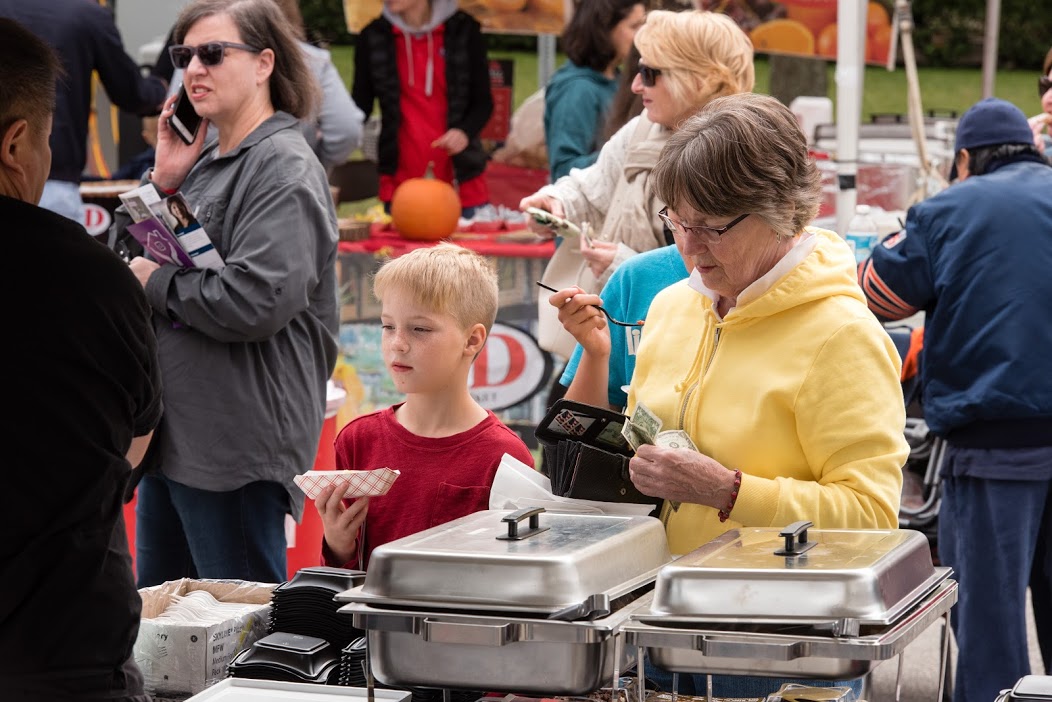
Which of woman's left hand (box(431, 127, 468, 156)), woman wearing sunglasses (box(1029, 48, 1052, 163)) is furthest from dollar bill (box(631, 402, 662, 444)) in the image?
woman's left hand (box(431, 127, 468, 156))

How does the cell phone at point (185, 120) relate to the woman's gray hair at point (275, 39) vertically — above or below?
below

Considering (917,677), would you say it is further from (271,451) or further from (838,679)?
(838,679)

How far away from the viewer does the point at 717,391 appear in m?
2.41

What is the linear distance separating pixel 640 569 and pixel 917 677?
325cm

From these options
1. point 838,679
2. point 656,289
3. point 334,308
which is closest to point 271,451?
point 334,308

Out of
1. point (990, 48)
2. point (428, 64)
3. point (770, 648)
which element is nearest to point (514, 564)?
point (770, 648)

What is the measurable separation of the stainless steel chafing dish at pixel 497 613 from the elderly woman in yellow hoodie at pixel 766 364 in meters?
0.36

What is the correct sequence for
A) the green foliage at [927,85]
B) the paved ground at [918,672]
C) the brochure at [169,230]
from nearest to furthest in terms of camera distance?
the brochure at [169,230] → the paved ground at [918,672] → the green foliage at [927,85]

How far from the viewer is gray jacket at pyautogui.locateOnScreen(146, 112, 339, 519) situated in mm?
3582

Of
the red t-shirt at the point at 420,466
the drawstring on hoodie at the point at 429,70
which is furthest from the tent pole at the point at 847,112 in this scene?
the red t-shirt at the point at 420,466

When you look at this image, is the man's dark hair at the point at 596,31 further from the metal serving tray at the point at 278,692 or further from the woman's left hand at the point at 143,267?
the metal serving tray at the point at 278,692

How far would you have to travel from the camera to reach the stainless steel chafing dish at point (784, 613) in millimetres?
1855

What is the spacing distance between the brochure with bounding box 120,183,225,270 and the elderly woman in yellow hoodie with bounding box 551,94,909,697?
155 cm

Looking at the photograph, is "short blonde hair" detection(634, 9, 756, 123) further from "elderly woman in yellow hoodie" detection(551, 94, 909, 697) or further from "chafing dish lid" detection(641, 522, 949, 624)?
"chafing dish lid" detection(641, 522, 949, 624)
